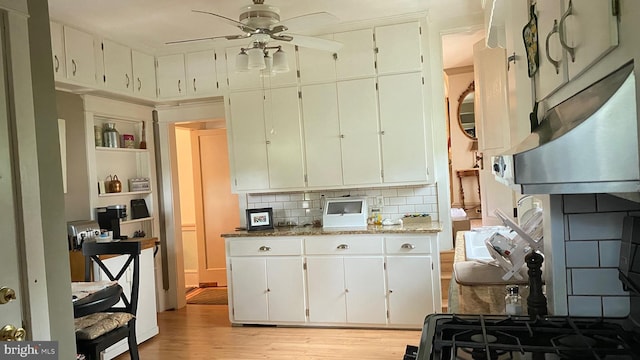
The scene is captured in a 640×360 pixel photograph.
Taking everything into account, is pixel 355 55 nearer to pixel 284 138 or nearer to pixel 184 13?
pixel 284 138

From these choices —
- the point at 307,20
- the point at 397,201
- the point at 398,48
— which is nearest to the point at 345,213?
the point at 397,201

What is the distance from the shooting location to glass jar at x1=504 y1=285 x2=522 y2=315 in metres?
1.51

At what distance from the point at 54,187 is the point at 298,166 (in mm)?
2797

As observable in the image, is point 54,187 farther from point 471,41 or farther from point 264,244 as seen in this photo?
point 471,41

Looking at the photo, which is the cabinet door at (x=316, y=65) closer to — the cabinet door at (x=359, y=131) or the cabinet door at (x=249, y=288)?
the cabinet door at (x=359, y=131)

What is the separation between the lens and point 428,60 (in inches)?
159

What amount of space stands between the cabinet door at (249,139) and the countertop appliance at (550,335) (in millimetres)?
3238

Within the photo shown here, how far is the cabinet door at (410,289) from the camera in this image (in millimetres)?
3828

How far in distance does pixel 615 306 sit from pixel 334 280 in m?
2.83

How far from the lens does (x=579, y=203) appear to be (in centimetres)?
138

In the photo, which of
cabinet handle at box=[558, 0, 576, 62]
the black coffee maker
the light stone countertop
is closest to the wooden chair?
the black coffee maker

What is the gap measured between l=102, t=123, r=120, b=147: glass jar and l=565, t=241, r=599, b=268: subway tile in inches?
162

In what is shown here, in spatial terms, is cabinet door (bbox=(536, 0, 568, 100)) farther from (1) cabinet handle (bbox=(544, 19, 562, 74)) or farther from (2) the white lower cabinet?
(2) the white lower cabinet

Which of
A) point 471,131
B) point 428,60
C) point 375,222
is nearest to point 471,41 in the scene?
point 428,60
